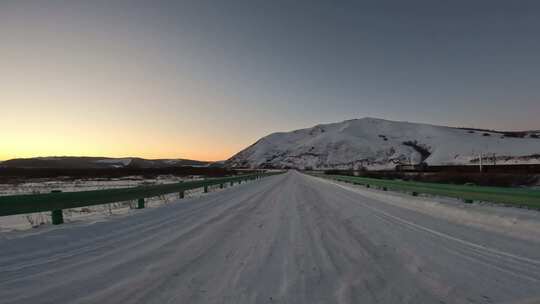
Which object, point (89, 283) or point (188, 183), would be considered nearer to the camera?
point (89, 283)

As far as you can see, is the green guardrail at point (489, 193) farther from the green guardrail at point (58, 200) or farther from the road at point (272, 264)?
the green guardrail at point (58, 200)

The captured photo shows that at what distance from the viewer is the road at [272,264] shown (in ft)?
10.2

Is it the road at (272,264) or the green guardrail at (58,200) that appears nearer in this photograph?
the road at (272,264)

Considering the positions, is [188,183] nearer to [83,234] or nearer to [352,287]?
[83,234]

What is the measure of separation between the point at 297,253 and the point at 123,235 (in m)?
3.77

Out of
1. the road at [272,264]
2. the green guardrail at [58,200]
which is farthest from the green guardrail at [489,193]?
the green guardrail at [58,200]

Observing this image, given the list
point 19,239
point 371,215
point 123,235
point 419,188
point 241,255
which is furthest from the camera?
→ point 419,188

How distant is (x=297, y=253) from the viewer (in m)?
4.68

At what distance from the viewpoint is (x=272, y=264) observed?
13.5 ft

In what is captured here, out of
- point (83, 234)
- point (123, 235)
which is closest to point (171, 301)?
point (123, 235)

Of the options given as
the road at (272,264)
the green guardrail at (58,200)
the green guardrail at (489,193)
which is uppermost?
the green guardrail at (58,200)

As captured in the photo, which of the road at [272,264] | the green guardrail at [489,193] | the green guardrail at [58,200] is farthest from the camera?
the green guardrail at [489,193]

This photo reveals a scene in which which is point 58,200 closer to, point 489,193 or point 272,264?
point 272,264

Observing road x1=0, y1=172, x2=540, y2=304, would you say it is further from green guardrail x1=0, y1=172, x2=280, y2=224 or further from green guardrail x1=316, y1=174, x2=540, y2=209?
green guardrail x1=316, y1=174, x2=540, y2=209
